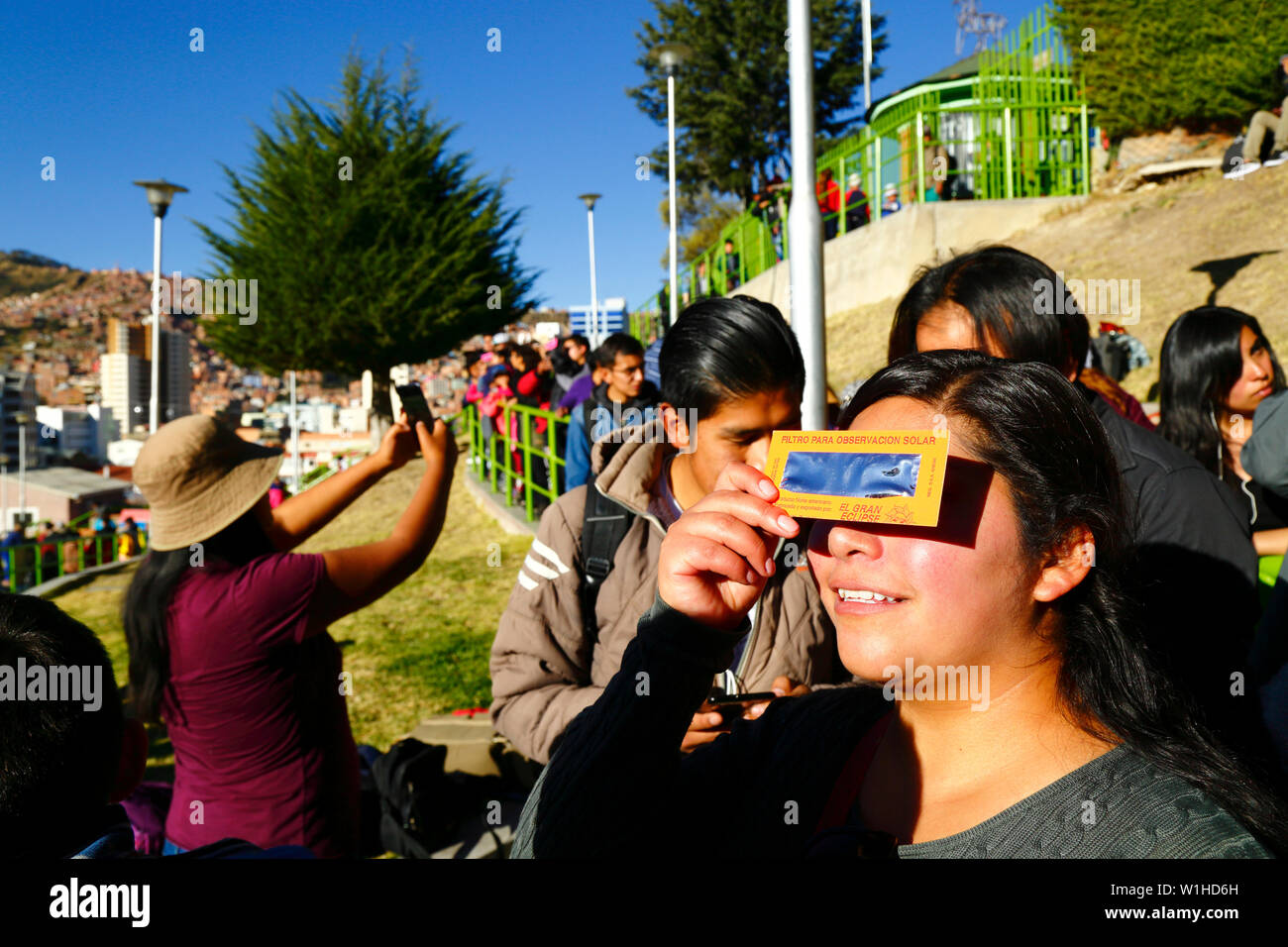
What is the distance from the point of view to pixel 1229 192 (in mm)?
12359

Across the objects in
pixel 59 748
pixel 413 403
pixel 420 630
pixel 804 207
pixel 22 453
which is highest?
pixel 22 453

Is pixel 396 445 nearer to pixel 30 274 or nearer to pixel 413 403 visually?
pixel 413 403

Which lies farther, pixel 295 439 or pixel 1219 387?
pixel 295 439

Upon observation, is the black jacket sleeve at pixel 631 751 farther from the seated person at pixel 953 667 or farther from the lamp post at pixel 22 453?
the lamp post at pixel 22 453

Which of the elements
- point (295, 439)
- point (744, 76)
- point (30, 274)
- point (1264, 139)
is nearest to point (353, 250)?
point (295, 439)

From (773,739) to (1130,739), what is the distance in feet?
1.74

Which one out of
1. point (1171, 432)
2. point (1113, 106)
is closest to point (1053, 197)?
point (1113, 106)

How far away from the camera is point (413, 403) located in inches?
94.1

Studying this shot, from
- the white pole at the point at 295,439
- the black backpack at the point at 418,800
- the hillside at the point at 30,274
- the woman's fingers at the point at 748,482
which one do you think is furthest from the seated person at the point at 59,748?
the hillside at the point at 30,274

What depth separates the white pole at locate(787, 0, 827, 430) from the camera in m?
3.09

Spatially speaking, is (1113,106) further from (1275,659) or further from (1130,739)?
(1130,739)

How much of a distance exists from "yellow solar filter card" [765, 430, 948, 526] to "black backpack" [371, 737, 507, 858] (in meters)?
2.88

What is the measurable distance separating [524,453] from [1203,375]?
27.1 ft

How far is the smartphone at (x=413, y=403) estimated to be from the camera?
7.83 ft
